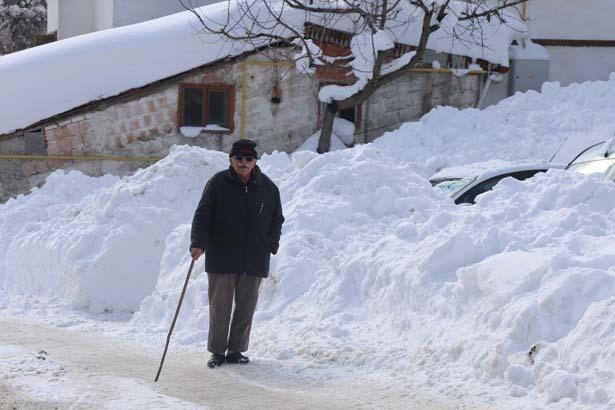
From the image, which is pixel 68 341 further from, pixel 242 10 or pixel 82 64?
pixel 242 10

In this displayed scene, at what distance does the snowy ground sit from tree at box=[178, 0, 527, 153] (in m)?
7.28

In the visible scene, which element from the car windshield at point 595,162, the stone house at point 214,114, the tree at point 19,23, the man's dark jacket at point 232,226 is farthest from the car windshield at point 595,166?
the tree at point 19,23

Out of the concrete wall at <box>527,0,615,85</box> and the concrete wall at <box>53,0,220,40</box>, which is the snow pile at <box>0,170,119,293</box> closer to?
the concrete wall at <box>53,0,220,40</box>

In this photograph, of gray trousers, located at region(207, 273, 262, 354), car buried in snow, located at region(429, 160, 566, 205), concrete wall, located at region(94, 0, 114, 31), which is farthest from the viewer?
concrete wall, located at region(94, 0, 114, 31)

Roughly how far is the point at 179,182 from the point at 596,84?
12.0m

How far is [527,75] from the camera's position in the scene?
81.3ft

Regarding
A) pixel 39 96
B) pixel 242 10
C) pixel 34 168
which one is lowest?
pixel 34 168

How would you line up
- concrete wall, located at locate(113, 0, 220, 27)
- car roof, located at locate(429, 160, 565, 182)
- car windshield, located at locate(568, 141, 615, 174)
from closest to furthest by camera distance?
car windshield, located at locate(568, 141, 615, 174)
car roof, located at locate(429, 160, 565, 182)
concrete wall, located at locate(113, 0, 220, 27)

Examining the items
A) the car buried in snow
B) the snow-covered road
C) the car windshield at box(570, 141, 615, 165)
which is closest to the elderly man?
the snow-covered road

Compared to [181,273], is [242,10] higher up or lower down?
higher up

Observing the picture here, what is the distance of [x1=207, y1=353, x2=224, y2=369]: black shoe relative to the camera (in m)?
8.30

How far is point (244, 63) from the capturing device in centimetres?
2128

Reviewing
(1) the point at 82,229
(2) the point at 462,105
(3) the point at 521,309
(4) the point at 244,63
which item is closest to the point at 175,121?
(4) the point at 244,63

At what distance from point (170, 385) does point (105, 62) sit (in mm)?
13703
